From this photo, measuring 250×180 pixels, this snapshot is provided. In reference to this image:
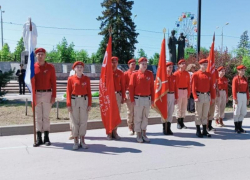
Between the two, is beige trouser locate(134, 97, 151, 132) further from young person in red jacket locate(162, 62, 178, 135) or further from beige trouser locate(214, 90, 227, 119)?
beige trouser locate(214, 90, 227, 119)

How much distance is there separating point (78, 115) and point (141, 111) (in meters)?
1.53

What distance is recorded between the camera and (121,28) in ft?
134

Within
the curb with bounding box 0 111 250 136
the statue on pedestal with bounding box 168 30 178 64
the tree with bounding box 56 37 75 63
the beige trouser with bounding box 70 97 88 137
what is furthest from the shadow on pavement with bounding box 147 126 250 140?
the tree with bounding box 56 37 75 63

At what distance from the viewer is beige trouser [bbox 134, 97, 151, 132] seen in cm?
622

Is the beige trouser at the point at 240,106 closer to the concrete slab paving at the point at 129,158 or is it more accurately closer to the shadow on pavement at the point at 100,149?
the concrete slab paving at the point at 129,158

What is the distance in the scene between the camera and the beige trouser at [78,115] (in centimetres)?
562

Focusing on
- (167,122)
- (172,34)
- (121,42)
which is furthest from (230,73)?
(121,42)

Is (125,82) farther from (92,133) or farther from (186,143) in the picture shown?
(186,143)

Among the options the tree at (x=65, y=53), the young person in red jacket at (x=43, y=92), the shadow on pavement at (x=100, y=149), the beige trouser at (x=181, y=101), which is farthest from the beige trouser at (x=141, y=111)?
the tree at (x=65, y=53)

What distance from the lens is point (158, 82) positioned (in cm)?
704

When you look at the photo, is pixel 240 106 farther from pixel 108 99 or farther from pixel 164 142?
pixel 108 99

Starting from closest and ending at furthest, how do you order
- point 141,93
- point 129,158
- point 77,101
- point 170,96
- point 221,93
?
point 129,158
point 77,101
point 141,93
point 170,96
point 221,93

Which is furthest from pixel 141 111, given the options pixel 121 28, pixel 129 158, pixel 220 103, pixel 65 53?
pixel 65 53

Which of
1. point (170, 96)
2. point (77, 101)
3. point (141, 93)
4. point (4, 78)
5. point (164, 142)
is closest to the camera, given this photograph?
point (77, 101)
